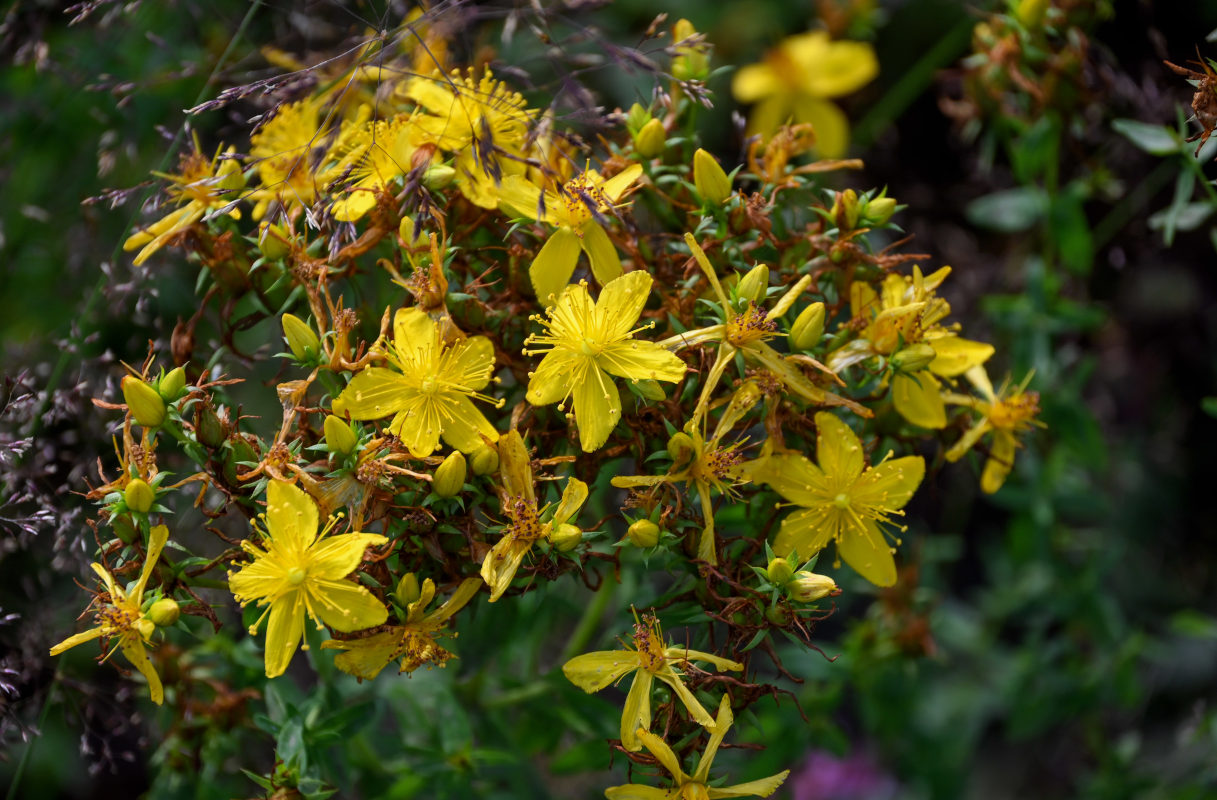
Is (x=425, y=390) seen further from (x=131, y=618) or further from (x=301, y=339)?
(x=131, y=618)

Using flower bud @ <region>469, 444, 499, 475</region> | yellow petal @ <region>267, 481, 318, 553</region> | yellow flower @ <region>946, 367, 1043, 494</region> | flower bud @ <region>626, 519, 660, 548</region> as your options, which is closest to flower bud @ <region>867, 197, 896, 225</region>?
yellow flower @ <region>946, 367, 1043, 494</region>

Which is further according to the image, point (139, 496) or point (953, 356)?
point (953, 356)

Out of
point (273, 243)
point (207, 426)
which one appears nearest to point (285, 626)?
point (207, 426)

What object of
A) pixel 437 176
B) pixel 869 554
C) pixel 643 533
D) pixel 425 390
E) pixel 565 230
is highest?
pixel 437 176

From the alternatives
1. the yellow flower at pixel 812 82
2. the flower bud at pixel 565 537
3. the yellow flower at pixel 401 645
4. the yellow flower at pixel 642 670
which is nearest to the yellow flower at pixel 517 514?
the flower bud at pixel 565 537

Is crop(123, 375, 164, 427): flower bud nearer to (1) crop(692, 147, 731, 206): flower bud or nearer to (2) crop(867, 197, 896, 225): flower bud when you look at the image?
(1) crop(692, 147, 731, 206): flower bud

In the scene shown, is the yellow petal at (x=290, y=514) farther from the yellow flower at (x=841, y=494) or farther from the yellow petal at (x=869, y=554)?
the yellow petal at (x=869, y=554)
